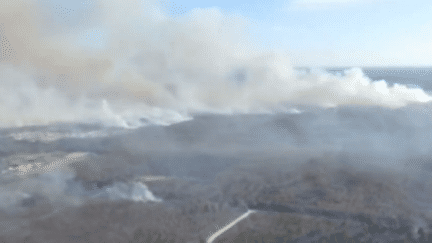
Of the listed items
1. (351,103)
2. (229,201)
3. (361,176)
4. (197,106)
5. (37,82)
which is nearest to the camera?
(229,201)

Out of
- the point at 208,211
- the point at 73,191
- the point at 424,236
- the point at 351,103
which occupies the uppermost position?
the point at 351,103

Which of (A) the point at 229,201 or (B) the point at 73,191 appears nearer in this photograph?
(A) the point at 229,201

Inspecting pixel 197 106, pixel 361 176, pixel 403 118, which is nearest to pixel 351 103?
pixel 403 118

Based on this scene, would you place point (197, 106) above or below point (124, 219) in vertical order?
above

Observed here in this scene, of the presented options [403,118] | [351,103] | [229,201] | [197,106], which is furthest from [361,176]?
[351,103]

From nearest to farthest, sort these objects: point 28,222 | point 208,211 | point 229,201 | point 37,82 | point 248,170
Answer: point 28,222, point 208,211, point 229,201, point 248,170, point 37,82

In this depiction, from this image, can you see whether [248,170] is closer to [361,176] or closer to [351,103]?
[361,176]

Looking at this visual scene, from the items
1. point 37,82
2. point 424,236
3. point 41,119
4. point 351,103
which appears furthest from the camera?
point 351,103

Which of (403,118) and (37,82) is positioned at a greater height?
(37,82)

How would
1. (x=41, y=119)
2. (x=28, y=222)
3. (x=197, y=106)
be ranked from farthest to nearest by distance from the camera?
(x=197, y=106), (x=41, y=119), (x=28, y=222)

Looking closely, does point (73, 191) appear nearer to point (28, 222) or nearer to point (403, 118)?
point (28, 222)
